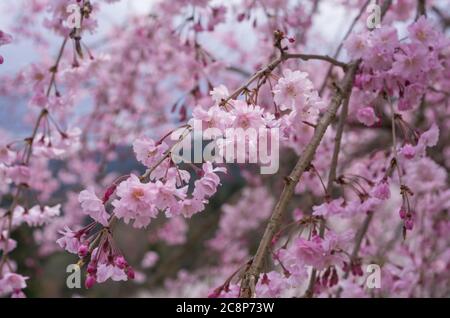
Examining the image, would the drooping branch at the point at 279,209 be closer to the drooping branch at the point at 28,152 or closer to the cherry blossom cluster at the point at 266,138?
the cherry blossom cluster at the point at 266,138

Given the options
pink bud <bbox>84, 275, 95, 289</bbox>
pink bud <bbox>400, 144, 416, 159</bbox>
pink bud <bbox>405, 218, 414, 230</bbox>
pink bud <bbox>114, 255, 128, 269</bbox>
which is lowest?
pink bud <bbox>84, 275, 95, 289</bbox>

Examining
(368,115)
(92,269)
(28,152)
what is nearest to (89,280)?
(92,269)

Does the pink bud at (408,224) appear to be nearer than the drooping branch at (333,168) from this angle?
Yes

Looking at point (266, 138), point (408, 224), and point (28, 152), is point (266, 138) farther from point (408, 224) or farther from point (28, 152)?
point (28, 152)

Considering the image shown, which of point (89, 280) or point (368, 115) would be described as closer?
point (89, 280)

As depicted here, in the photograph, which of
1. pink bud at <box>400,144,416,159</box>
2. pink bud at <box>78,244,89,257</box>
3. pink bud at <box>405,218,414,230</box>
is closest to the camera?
pink bud at <box>78,244,89,257</box>

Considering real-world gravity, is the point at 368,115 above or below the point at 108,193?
above

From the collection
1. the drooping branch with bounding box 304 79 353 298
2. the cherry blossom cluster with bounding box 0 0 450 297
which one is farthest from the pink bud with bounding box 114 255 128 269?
the drooping branch with bounding box 304 79 353 298

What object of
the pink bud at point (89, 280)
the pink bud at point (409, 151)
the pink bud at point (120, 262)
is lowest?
the pink bud at point (89, 280)

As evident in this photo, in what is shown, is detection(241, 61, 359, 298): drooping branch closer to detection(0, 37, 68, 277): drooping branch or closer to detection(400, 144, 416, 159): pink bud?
detection(400, 144, 416, 159): pink bud

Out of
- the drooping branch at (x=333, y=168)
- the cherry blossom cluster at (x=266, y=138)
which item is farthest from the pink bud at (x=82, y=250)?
the drooping branch at (x=333, y=168)

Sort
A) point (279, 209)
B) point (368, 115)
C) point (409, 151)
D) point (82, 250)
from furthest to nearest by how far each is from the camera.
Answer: point (368, 115)
point (409, 151)
point (279, 209)
point (82, 250)

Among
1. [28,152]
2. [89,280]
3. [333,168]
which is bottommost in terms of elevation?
[89,280]
